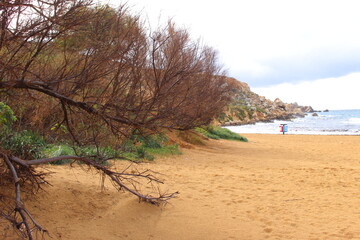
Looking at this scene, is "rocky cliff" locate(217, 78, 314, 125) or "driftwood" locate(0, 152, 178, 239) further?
"rocky cliff" locate(217, 78, 314, 125)

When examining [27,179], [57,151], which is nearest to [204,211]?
[27,179]

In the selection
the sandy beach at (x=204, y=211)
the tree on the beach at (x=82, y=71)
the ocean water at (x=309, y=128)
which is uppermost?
the tree on the beach at (x=82, y=71)

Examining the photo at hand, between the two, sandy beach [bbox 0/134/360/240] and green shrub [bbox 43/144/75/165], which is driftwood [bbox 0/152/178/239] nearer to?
sandy beach [bbox 0/134/360/240]

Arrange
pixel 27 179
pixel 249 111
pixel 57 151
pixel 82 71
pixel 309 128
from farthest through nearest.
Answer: pixel 249 111
pixel 309 128
pixel 57 151
pixel 27 179
pixel 82 71

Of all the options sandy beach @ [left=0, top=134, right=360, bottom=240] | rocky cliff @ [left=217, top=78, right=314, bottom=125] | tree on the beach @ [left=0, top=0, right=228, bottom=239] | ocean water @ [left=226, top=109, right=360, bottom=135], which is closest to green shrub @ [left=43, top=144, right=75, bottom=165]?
sandy beach @ [left=0, top=134, right=360, bottom=240]

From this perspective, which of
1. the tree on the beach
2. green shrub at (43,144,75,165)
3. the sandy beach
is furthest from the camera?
green shrub at (43,144,75,165)

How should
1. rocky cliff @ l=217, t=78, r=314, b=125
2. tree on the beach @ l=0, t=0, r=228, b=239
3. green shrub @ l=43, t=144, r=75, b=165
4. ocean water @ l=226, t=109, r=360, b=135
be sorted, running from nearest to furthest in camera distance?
1. tree on the beach @ l=0, t=0, r=228, b=239
2. green shrub @ l=43, t=144, r=75, b=165
3. ocean water @ l=226, t=109, r=360, b=135
4. rocky cliff @ l=217, t=78, r=314, b=125

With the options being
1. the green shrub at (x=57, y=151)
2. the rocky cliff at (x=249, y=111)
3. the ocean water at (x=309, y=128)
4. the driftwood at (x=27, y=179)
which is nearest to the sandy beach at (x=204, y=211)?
the driftwood at (x=27, y=179)

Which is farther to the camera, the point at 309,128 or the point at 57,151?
the point at 309,128

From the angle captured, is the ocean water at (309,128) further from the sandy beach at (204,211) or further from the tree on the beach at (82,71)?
the tree on the beach at (82,71)

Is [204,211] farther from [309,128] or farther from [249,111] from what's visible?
[249,111]

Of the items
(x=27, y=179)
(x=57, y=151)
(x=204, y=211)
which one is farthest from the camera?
(x=57, y=151)

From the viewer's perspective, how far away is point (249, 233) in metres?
5.31

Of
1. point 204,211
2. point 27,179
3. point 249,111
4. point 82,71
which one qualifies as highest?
point 249,111
